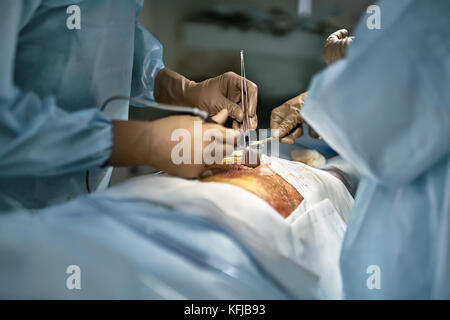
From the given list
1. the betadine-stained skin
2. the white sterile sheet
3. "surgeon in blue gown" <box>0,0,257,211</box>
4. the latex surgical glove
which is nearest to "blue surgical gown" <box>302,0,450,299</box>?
the white sterile sheet

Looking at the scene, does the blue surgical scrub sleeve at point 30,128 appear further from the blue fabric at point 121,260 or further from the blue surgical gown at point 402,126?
the blue surgical gown at point 402,126

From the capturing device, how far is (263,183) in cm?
83

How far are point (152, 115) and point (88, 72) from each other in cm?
65

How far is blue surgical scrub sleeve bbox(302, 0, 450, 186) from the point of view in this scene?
51 centimetres

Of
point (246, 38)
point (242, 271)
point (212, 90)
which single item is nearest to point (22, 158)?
point (242, 271)

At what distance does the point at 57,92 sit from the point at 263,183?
21.3 inches

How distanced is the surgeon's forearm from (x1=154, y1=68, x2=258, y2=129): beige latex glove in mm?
367

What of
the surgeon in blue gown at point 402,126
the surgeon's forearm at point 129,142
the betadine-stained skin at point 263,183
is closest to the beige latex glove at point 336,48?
the surgeon in blue gown at point 402,126

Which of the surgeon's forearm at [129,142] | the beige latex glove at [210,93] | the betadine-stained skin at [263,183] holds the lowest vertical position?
the betadine-stained skin at [263,183]

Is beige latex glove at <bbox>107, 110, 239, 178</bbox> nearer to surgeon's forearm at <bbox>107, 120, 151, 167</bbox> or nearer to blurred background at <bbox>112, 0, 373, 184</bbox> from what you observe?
surgeon's forearm at <bbox>107, 120, 151, 167</bbox>

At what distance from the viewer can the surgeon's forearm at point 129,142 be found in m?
0.74

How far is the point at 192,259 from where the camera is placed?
62cm

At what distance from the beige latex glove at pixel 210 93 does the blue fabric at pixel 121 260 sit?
1.69 feet
